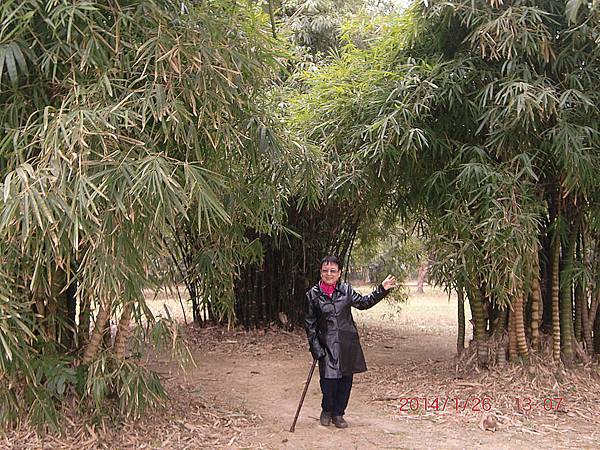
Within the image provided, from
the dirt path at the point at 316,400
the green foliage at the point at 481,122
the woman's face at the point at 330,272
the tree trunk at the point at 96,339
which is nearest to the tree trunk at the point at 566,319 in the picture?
the green foliage at the point at 481,122

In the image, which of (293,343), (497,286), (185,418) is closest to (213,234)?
(185,418)

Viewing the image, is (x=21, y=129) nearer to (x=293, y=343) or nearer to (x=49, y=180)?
(x=49, y=180)

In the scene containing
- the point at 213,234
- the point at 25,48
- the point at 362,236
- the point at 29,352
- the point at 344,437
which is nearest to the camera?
the point at 25,48

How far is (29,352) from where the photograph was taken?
2789mm

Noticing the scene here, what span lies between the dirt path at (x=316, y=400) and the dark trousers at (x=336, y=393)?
11cm

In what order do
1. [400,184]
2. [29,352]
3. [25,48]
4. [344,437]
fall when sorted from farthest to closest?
[400,184] → [344,437] → [29,352] → [25,48]

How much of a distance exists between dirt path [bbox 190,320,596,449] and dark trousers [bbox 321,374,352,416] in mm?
105

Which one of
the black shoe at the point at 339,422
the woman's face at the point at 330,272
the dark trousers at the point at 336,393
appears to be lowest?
the black shoe at the point at 339,422

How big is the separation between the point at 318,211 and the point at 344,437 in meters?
2.92

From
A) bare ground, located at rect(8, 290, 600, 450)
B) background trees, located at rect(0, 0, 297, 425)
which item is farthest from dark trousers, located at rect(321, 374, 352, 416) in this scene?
background trees, located at rect(0, 0, 297, 425)

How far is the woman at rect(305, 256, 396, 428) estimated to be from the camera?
3.10 metres

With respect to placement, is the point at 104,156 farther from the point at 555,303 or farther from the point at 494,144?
the point at 555,303

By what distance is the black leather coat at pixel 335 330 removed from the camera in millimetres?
3098

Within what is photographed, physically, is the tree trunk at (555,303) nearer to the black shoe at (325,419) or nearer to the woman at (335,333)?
the woman at (335,333)
